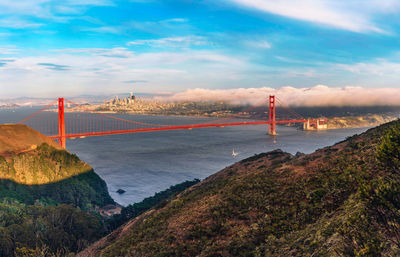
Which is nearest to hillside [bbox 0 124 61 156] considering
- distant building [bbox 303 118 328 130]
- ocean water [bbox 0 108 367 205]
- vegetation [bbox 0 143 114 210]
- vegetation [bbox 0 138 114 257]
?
vegetation [bbox 0 138 114 257]

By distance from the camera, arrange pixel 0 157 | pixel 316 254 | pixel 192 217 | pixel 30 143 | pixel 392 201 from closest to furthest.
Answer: pixel 392 201 < pixel 316 254 < pixel 192 217 < pixel 0 157 < pixel 30 143

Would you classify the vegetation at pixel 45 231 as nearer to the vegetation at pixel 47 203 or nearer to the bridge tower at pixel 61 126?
the vegetation at pixel 47 203

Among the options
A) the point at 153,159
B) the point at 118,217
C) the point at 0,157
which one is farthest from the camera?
the point at 153,159

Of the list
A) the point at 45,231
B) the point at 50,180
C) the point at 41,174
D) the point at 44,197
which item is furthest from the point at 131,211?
the point at 41,174

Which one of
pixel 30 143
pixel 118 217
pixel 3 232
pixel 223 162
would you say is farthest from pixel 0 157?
pixel 223 162

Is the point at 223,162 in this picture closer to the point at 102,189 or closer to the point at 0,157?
the point at 102,189

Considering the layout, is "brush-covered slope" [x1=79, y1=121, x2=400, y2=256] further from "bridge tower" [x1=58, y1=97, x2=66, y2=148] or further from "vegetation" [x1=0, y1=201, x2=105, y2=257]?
"bridge tower" [x1=58, y1=97, x2=66, y2=148]
